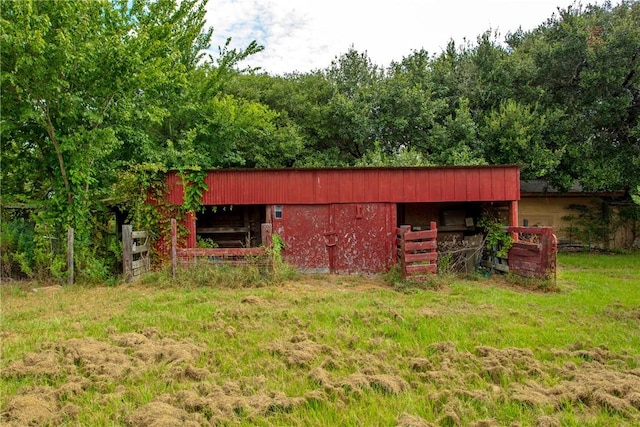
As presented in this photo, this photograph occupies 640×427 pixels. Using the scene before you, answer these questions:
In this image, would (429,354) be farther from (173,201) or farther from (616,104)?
(616,104)

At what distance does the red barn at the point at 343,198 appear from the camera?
1093cm

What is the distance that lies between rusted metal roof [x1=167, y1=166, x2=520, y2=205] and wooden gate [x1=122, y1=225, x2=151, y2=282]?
181 cm

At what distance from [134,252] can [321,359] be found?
6.88 meters

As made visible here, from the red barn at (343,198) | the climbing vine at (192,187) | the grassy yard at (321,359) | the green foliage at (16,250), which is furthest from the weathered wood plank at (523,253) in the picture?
the green foliage at (16,250)

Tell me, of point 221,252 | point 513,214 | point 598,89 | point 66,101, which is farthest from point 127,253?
point 598,89

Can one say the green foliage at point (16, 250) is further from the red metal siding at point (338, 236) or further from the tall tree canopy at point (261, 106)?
the red metal siding at point (338, 236)

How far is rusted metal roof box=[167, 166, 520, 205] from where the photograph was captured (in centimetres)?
1092

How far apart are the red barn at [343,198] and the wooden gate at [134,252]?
1097mm

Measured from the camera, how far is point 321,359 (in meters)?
4.55

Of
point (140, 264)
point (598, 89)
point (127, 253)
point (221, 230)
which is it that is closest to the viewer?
point (127, 253)

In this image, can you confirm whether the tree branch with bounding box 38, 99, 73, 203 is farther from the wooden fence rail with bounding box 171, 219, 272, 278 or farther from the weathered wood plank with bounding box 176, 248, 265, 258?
the weathered wood plank with bounding box 176, 248, 265, 258

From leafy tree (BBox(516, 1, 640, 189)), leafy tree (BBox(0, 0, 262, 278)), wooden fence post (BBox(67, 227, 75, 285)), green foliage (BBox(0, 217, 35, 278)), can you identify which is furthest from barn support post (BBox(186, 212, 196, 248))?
leafy tree (BBox(516, 1, 640, 189))

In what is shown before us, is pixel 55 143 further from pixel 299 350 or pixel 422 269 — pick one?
pixel 422 269

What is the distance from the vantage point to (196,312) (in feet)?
21.5
